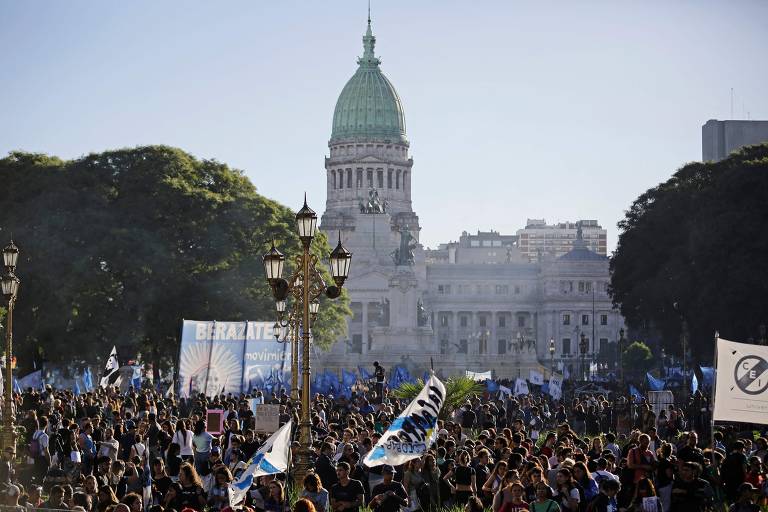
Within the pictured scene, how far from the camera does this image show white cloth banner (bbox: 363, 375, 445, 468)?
65.7ft

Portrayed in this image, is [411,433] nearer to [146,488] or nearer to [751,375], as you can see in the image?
[146,488]

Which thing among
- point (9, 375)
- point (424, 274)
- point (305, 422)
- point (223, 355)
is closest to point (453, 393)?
point (223, 355)

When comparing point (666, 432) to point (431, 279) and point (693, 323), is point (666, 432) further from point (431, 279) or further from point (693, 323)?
point (431, 279)

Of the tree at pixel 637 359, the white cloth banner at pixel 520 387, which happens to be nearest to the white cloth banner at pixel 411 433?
the white cloth banner at pixel 520 387

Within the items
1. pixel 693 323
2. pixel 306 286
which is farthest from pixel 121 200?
pixel 306 286

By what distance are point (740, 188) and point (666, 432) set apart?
146 ft

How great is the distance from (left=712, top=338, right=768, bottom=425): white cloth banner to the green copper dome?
162 meters

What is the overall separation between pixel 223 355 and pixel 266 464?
22050mm

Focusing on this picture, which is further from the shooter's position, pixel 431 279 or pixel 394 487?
pixel 431 279

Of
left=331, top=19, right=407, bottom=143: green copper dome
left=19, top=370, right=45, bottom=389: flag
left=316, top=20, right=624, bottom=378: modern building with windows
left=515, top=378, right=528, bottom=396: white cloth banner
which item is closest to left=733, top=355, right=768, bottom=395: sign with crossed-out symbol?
left=515, top=378, right=528, bottom=396: white cloth banner

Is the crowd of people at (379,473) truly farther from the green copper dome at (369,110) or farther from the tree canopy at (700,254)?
the green copper dome at (369,110)

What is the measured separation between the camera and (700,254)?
74500mm

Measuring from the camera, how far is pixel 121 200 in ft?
244

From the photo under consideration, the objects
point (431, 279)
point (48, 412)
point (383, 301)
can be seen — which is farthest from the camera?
point (431, 279)
